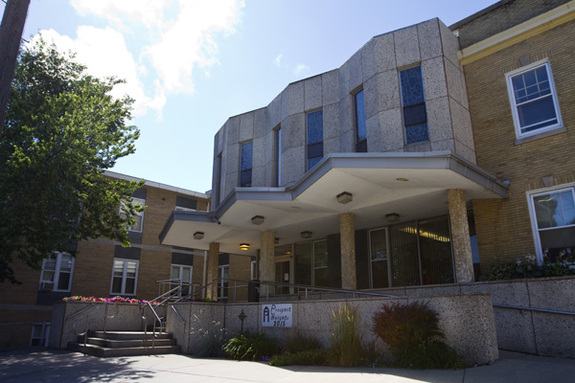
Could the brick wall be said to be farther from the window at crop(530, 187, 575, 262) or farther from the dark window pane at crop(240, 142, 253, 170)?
the dark window pane at crop(240, 142, 253, 170)

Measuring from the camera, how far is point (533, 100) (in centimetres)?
1248

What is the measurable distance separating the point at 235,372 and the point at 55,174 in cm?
743

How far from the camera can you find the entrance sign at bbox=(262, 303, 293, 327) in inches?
439

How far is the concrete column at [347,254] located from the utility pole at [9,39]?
10070mm

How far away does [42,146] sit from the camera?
11844 millimetres

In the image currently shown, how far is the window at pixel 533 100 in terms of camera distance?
39.8 feet

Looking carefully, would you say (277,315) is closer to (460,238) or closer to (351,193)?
(351,193)

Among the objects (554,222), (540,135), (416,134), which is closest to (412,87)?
(416,134)

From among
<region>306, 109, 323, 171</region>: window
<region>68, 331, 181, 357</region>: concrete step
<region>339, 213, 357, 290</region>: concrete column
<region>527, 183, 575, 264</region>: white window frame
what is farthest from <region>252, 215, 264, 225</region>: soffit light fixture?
<region>527, 183, 575, 264</region>: white window frame

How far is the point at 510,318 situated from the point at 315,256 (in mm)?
10260

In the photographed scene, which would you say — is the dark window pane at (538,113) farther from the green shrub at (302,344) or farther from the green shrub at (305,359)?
the green shrub at (305,359)

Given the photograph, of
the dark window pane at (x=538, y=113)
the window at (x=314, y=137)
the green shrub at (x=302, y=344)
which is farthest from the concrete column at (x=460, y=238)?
the window at (x=314, y=137)

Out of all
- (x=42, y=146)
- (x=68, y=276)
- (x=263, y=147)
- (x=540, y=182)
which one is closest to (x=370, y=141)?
(x=540, y=182)

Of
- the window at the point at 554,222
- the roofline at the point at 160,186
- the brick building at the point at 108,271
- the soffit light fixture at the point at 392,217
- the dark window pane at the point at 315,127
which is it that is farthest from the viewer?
the roofline at the point at 160,186
